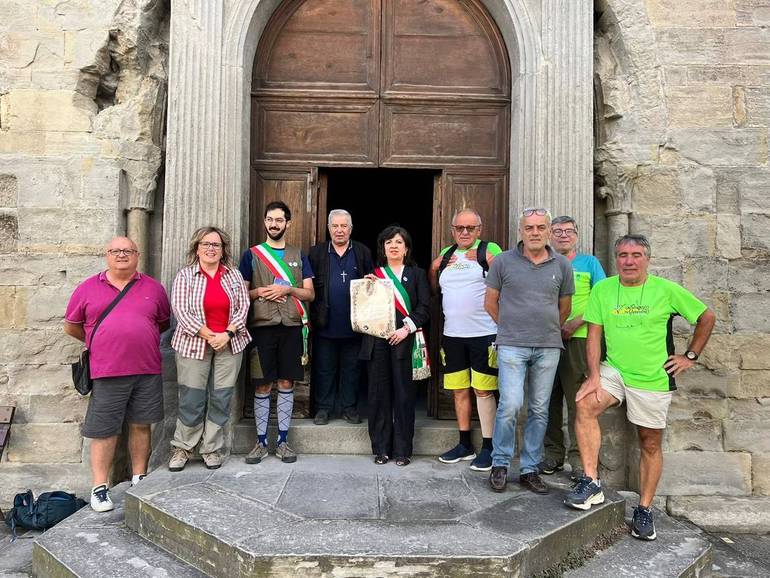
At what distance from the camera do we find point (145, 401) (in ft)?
13.2

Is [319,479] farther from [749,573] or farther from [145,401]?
[749,573]

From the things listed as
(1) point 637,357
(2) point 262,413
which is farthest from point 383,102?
(1) point 637,357

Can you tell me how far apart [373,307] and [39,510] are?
2.90 m

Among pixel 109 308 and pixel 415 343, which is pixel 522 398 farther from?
pixel 109 308

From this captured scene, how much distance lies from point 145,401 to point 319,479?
140 cm

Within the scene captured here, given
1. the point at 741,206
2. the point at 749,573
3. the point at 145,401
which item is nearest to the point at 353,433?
the point at 145,401

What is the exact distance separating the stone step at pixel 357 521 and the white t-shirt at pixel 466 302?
1.06 metres

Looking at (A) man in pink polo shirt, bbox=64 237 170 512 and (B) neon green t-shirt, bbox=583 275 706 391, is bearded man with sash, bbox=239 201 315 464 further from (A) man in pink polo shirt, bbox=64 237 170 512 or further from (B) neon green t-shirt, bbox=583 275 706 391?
(B) neon green t-shirt, bbox=583 275 706 391

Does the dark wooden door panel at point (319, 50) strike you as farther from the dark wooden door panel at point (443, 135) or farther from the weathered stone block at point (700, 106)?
the weathered stone block at point (700, 106)

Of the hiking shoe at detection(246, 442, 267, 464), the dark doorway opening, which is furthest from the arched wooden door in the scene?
the dark doorway opening

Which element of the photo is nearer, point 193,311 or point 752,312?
point 193,311

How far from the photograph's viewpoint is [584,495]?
3.43 metres

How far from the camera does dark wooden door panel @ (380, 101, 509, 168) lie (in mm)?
5043

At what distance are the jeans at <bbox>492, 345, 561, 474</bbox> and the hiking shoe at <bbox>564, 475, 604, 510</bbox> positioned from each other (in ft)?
1.01
